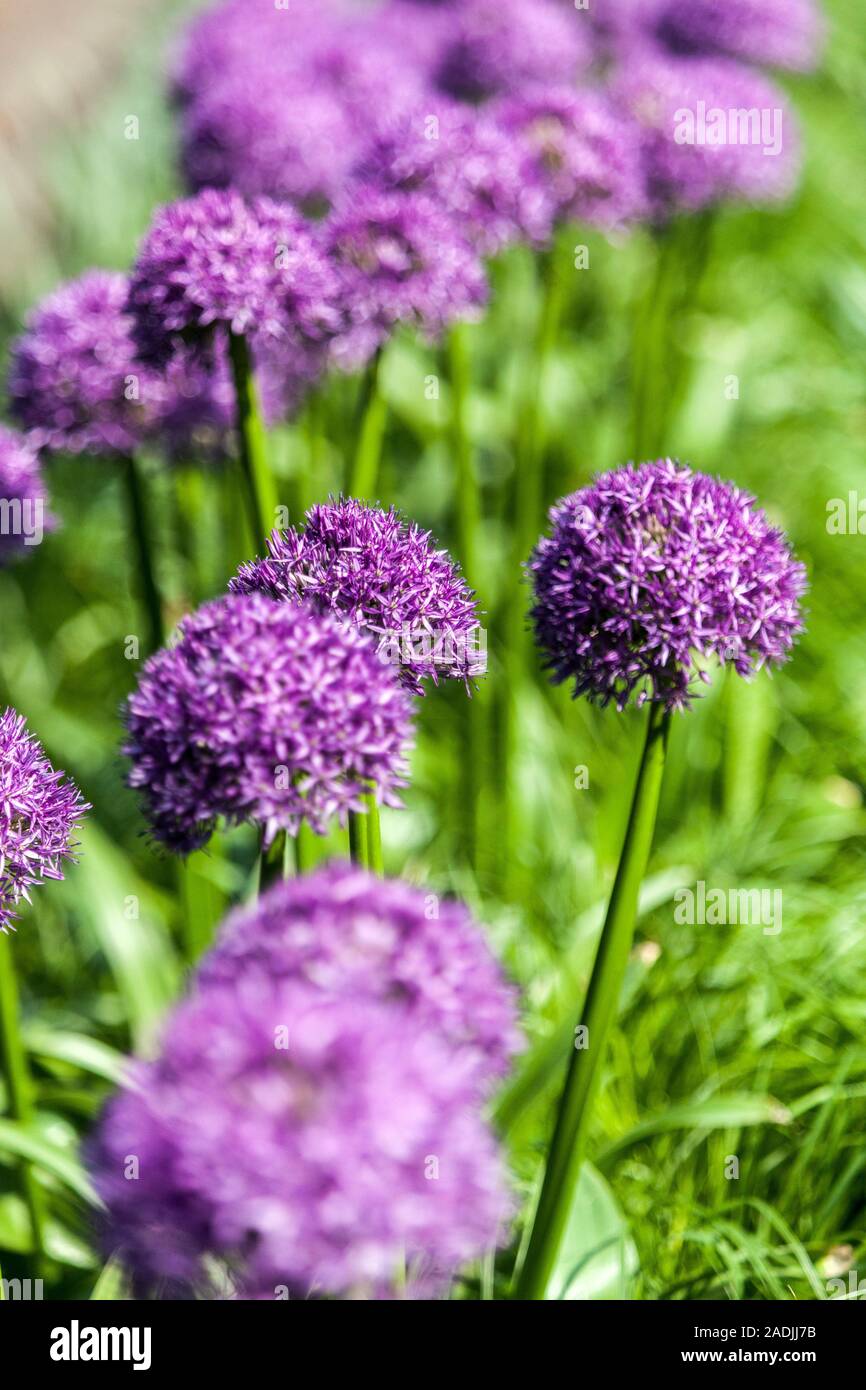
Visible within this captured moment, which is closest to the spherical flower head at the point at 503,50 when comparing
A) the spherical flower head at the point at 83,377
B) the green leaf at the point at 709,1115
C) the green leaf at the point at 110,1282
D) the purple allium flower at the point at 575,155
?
the purple allium flower at the point at 575,155

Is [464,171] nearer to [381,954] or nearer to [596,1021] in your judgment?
[596,1021]

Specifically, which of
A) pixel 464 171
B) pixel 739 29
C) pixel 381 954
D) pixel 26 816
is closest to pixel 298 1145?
pixel 381 954

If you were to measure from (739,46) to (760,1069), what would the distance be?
475 centimetres

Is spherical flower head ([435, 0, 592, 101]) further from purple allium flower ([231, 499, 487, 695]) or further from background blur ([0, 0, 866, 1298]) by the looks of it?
purple allium flower ([231, 499, 487, 695])

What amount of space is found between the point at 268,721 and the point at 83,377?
210cm

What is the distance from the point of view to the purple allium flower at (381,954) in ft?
5.65

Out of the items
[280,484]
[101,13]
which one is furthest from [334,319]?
[101,13]

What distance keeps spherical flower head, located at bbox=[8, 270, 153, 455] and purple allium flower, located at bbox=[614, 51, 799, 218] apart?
7.59ft

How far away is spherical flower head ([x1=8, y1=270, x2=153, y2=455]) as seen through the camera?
12.7 feet

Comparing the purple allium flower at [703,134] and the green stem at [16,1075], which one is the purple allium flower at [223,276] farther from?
the purple allium flower at [703,134]

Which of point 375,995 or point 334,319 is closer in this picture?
point 375,995

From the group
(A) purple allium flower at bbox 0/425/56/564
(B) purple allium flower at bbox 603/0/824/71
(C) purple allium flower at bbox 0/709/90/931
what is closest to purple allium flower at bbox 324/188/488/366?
(A) purple allium flower at bbox 0/425/56/564
